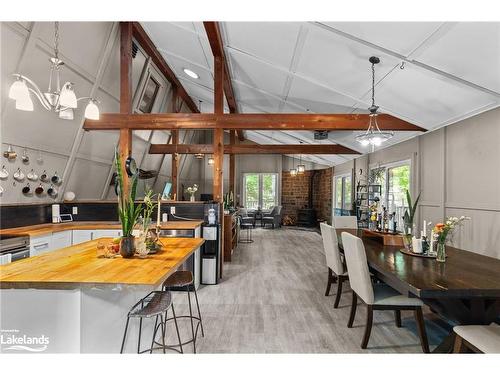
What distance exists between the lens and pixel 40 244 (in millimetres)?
3367

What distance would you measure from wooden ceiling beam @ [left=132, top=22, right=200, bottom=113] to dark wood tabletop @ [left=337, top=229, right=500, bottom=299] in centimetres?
501

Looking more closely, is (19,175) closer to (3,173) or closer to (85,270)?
(3,173)

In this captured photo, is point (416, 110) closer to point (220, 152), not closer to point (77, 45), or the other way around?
point (220, 152)

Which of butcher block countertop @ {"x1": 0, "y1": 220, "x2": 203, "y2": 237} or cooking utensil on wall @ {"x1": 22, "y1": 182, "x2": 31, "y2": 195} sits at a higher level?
cooking utensil on wall @ {"x1": 22, "y1": 182, "x2": 31, "y2": 195}

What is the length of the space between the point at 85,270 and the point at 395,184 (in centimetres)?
565

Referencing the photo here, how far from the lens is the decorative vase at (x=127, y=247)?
2.04 meters

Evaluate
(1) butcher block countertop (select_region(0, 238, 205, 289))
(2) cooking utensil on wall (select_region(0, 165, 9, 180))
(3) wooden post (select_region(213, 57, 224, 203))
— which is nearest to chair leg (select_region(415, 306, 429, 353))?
(1) butcher block countertop (select_region(0, 238, 205, 289))

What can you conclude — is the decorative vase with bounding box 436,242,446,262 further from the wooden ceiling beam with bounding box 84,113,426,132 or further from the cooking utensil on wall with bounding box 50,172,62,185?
the cooking utensil on wall with bounding box 50,172,62,185

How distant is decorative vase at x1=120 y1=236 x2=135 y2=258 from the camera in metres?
2.04

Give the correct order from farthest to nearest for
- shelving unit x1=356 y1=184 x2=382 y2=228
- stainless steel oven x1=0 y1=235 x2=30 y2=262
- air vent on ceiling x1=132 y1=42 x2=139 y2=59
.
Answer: shelving unit x1=356 y1=184 x2=382 y2=228
air vent on ceiling x1=132 y1=42 x2=139 y2=59
stainless steel oven x1=0 y1=235 x2=30 y2=262

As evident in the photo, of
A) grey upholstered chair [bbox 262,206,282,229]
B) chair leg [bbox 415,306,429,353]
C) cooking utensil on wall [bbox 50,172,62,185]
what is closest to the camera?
chair leg [bbox 415,306,429,353]

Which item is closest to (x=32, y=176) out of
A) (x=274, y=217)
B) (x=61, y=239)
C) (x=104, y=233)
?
(x=61, y=239)

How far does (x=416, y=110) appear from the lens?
3834mm
